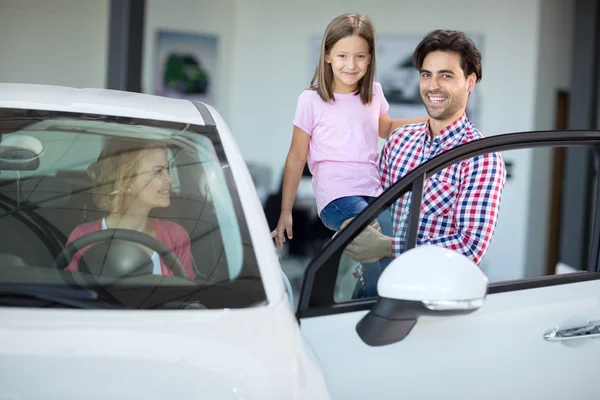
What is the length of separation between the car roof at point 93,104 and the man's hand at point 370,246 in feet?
1.57

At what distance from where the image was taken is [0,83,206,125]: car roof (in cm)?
212

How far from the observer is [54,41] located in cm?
875

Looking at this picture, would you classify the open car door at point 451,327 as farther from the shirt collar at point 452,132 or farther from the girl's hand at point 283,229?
the girl's hand at point 283,229

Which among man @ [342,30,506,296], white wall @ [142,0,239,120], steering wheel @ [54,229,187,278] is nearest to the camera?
steering wheel @ [54,229,187,278]

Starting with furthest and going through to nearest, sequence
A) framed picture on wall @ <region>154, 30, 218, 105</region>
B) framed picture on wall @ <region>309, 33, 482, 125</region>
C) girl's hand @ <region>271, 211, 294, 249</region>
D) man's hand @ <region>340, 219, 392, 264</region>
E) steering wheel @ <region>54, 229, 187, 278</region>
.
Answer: framed picture on wall @ <region>154, 30, 218, 105</region>, framed picture on wall @ <region>309, 33, 482, 125</region>, girl's hand @ <region>271, 211, 294, 249</region>, man's hand @ <region>340, 219, 392, 264</region>, steering wheel @ <region>54, 229, 187, 278</region>

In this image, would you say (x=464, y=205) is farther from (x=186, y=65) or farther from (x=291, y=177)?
(x=186, y=65)

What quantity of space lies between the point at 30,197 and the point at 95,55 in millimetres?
7379

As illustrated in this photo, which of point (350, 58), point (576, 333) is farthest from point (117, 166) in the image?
point (576, 333)

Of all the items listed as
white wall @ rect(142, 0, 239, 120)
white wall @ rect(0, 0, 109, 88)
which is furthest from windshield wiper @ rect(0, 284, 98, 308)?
white wall @ rect(142, 0, 239, 120)

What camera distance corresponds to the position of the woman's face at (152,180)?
80.1 inches

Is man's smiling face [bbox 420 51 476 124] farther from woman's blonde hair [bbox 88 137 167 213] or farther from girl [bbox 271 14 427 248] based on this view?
woman's blonde hair [bbox 88 137 167 213]

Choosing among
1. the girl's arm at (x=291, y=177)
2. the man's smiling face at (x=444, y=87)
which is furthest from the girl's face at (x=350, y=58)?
the man's smiling face at (x=444, y=87)

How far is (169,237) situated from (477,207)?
80 cm

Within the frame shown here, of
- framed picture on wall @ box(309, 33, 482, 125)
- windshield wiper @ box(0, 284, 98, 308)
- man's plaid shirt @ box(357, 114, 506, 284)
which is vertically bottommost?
windshield wiper @ box(0, 284, 98, 308)
